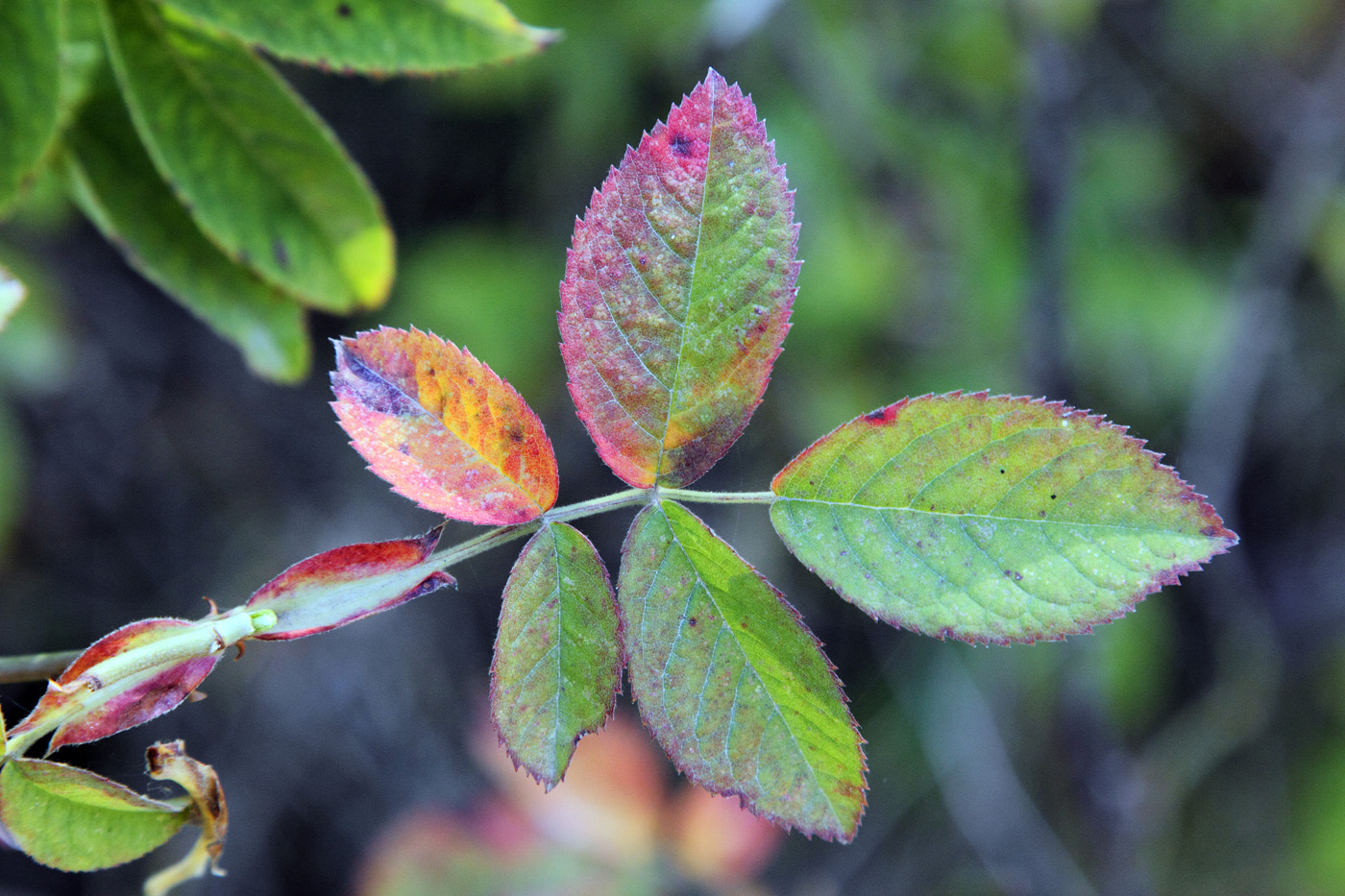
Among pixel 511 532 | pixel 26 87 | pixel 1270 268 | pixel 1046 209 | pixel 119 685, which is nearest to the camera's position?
pixel 119 685

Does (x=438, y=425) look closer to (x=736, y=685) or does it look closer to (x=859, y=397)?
(x=736, y=685)

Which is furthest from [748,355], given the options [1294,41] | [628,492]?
[1294,41]

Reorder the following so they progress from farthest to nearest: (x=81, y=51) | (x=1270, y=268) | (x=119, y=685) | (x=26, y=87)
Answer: (x=1270, y=268)
(x=81, y=51)
(x=26, y=87)
(x=119, y=685)

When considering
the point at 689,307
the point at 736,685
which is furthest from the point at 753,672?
the point at 689,307

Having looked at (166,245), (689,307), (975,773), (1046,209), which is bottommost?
(975,773)

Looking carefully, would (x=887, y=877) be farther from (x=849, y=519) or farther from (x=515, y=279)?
(x=849, y=519)

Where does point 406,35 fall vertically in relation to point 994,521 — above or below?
above

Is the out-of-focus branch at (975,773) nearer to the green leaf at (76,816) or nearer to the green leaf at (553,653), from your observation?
the green leaf at (553,653)

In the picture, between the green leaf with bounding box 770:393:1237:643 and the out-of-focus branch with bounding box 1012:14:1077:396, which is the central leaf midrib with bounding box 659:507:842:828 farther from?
the out-of-focus branch with bounding box 1012:14:1077:396
